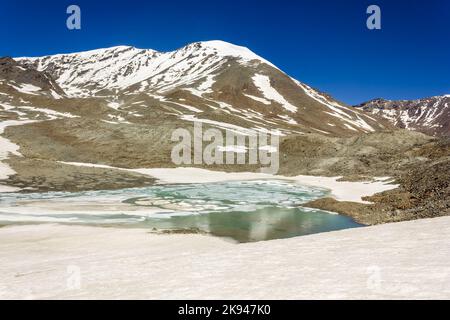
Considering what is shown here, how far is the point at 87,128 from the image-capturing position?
95562 mm

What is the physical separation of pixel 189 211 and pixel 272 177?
33.9 m

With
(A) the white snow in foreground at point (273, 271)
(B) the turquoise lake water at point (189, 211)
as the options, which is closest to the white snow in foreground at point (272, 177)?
(B) the turquoise lake water at point (189, 211)

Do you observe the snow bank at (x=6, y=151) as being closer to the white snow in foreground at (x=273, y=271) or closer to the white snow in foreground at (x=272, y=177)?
the white snow in foreground at (x=272, y=177)

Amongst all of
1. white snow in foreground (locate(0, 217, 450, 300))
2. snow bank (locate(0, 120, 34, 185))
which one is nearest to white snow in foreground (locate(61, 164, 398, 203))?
snow bank (locate(0, 120, 34, 185))

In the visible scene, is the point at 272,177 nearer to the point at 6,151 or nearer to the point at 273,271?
the point at 6,151

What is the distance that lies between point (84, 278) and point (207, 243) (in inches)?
437

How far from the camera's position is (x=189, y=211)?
38.3 meters

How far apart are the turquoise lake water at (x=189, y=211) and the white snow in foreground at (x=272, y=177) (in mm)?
4446

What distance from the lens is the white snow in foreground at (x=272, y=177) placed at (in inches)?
2035

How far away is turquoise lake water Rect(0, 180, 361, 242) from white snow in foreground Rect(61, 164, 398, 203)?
175 inches

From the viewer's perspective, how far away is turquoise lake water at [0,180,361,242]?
30.9m

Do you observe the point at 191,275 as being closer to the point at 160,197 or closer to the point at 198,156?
the point at 160,197

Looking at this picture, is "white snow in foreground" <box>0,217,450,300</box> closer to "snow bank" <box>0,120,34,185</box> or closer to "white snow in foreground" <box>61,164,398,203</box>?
"white snow in foreground" <box>61,164,398,203</box>

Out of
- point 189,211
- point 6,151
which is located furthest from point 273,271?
point 6,151
